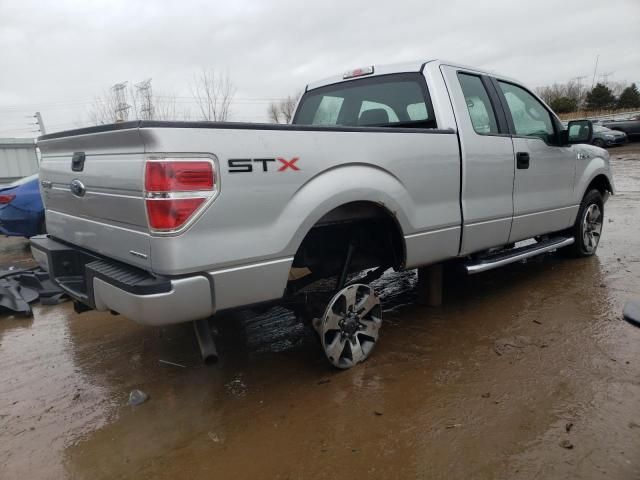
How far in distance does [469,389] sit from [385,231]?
1.25 m

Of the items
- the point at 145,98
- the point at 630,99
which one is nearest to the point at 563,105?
the point at 630,99

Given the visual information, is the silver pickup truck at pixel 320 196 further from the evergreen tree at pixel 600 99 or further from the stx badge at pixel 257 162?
the evergreen tree at pixel 600 99

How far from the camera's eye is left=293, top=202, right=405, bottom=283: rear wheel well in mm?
3246

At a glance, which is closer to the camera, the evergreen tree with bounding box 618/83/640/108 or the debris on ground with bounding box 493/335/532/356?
the debris on ground with bounding box 493/335/532/356

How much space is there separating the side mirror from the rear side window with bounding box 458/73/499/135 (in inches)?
49.5

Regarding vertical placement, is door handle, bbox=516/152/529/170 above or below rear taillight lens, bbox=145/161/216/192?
below

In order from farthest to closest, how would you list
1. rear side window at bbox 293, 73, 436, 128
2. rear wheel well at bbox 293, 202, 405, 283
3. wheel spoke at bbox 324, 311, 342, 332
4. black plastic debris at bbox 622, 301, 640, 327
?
1. rear side window at bbox 293, 73, 436, 128
2. rear wheel well at bbox 293, 202, 405, 283
3. wheel spoke at bbox 324, 311, 342, 332
4. black plastic debris at bbox 622, 301, 640, 327

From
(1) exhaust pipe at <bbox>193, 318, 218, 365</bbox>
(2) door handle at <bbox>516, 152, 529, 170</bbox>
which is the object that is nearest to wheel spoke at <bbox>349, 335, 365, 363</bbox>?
(1) exhaust pipe at <bbox>193, 318, 218, 365</bbox>

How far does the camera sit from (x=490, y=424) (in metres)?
2.65

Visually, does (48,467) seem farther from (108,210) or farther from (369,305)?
(369,305)

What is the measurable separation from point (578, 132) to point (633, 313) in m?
3.83

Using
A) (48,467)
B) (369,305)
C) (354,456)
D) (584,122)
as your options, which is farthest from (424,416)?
(584,122)

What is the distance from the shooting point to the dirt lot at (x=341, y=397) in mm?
2412

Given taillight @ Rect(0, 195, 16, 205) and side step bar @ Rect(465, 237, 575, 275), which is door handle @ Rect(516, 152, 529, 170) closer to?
side step bar @ Rect(465, 237, 575, 275)
